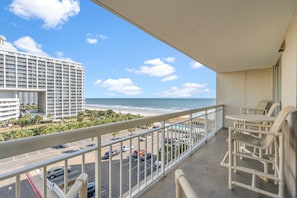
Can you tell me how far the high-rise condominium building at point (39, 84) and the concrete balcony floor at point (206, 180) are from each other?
2621 millimetres

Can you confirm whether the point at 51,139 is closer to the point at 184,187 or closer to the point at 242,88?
the point at 184,187

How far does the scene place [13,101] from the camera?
3.03 m

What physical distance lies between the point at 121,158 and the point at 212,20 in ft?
6.00

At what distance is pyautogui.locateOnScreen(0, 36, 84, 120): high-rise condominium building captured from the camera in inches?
124

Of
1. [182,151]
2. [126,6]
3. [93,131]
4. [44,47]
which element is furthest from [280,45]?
[44,47]

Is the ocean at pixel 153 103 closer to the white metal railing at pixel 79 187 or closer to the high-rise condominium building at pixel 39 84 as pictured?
the high-rise condominium building at pixel 39 84

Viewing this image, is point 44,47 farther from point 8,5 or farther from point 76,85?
point 76,85

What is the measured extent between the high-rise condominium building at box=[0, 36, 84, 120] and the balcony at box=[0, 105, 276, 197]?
202 cm

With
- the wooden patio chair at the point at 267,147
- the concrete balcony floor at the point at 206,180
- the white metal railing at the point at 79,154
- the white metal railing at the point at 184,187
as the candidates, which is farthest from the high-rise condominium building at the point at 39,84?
the wooden patio chair at the point at 267,147

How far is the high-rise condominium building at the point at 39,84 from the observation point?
3143 mm

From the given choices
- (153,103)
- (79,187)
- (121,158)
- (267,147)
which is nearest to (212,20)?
(267,147)

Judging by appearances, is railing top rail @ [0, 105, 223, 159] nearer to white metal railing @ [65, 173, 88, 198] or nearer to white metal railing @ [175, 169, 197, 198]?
white metal railing @ [65, 173, 88, 198]

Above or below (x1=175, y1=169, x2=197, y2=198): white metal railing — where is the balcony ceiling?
above

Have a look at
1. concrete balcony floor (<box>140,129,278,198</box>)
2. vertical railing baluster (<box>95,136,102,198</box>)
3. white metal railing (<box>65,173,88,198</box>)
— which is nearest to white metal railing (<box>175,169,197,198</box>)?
white metal railing (<box>65,173,88,198</box>)
